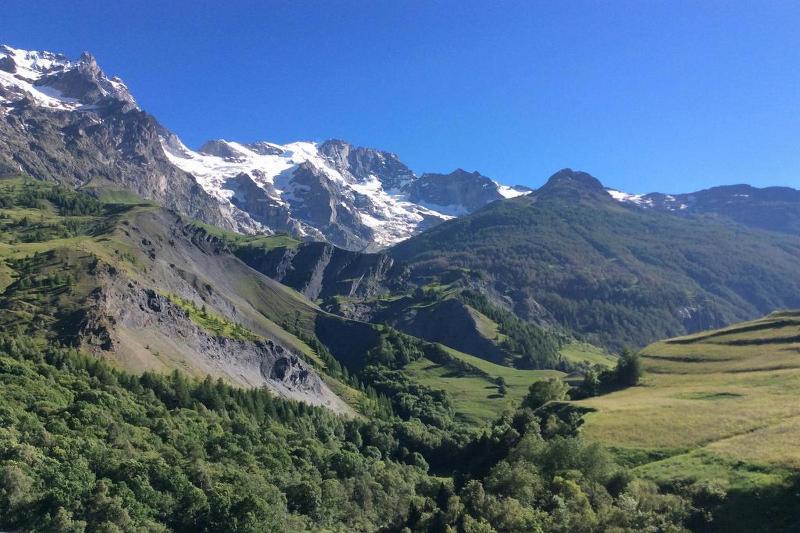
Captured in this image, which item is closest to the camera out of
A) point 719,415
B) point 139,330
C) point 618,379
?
point 719,415

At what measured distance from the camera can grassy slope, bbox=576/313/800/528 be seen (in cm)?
6794

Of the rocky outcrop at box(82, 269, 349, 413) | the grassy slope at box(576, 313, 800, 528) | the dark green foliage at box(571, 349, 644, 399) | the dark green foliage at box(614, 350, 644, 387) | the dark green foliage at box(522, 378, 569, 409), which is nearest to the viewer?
the grassy slope at box(576, 313, 800, 528)

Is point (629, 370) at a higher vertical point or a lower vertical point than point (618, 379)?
higher

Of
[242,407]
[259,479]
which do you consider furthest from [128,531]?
[242,407]

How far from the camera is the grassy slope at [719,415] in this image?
67.9 m

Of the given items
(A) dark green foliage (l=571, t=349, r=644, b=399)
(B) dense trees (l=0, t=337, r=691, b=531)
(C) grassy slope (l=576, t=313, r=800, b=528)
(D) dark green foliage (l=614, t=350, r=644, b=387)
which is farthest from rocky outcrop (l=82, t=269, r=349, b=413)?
(C) grassy slope (l=576, t=313, r=800, b=528)

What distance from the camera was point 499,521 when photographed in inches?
2628

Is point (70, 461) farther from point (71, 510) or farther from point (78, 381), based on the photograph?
point (78, 381)

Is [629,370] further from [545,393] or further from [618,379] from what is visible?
[545,393]

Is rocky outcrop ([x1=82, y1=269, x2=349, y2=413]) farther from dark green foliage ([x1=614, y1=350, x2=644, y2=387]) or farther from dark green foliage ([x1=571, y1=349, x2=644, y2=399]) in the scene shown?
dark green foliage ([x1=614, y1=350, x2=644, y2=387])

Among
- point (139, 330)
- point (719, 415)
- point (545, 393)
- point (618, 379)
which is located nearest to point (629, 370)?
point (618, 379)

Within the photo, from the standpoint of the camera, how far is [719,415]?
8812 cm

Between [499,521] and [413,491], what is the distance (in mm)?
56197

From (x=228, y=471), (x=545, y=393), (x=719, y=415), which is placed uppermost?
(x=719, y=415)
